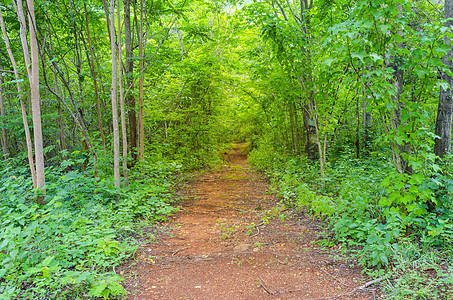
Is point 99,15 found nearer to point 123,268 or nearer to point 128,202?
point 128,202

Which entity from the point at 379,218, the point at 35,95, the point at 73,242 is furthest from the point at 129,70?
the point at 379,218

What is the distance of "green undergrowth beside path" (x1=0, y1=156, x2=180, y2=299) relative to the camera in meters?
2.59

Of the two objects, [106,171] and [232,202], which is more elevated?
[106,171]


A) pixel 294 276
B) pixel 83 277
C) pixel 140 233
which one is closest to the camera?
pixel 83 277

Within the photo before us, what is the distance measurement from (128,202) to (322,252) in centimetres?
338

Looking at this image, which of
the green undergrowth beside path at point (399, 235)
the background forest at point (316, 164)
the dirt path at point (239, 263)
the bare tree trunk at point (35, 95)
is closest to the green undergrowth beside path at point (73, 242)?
the background forest at point (316, 164)

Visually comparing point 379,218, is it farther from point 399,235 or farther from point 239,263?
point 239,263

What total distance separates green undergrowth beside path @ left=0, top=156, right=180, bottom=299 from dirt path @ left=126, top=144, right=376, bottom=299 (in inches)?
14.9

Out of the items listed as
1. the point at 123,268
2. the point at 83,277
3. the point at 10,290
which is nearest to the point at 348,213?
the point at 123,268

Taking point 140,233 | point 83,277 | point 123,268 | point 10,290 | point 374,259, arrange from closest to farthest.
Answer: point 10,290, point 83,277, point 374,259, point 123,268, point 140,233

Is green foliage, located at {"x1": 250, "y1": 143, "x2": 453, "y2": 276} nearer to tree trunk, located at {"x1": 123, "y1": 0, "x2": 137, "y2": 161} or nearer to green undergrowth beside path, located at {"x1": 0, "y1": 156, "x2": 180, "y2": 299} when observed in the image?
green undergrowth beside path, located at {"x1": 0, "y1": 156, "x2": 180, "y2": 299}

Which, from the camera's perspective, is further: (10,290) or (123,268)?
(123,268)

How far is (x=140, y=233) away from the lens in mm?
4309

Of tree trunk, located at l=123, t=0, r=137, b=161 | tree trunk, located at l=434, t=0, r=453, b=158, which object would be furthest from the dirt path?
tree trunk, located at l=123, t=0, r=137, b=161
